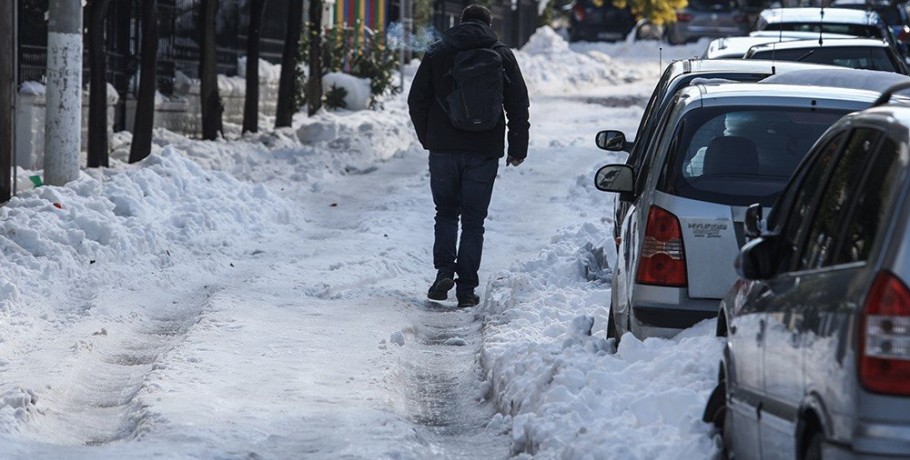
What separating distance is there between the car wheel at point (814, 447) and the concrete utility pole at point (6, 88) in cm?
1018

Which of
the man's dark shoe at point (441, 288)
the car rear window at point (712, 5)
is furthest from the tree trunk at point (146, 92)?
the car rear window at point (712, 5)

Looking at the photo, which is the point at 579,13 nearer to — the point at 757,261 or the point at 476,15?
the point at 476,15

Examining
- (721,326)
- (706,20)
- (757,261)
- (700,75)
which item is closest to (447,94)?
(700,75)

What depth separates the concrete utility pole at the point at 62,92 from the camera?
1407 cm

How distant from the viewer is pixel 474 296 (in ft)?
35.9

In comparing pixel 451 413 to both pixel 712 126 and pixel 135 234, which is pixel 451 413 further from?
pixel 135 234

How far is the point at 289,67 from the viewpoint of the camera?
23062 millimetres

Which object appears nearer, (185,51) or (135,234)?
(135,234)

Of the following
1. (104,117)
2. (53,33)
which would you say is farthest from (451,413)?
(104,117)

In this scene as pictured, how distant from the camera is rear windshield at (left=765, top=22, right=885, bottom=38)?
19062 millimetres

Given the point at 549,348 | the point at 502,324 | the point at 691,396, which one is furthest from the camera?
the point at 502,324

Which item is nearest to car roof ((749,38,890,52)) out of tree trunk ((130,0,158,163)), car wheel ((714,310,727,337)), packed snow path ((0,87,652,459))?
packed snow path ((0,87,652,459))

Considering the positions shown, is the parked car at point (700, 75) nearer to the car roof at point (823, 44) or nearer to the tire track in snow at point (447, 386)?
the tire track in snow at point (447, 386)

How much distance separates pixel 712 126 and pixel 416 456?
1.95 meters
